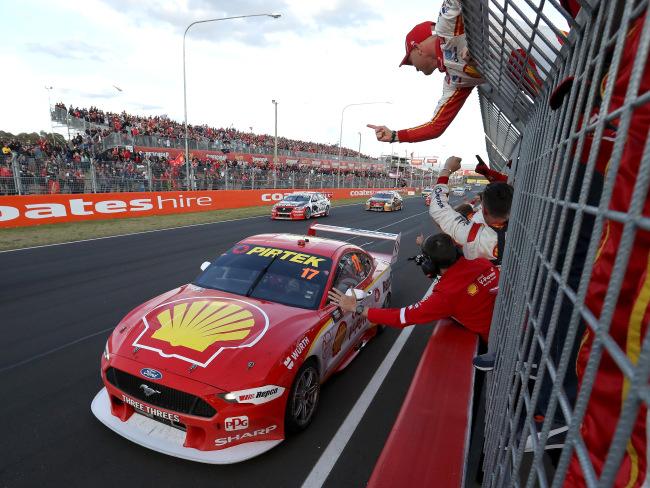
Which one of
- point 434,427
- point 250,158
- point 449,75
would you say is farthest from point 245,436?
point 250,158

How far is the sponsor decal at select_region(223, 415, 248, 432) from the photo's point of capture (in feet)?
9.34

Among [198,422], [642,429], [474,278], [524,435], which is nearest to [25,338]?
[198,422]

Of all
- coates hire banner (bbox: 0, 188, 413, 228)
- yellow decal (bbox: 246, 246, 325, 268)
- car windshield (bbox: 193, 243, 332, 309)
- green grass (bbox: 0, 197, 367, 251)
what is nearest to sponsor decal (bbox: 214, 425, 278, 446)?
car windshield (bbox: 193, 243, 332, 309)

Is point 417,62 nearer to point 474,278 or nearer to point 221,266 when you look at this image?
point 474,278

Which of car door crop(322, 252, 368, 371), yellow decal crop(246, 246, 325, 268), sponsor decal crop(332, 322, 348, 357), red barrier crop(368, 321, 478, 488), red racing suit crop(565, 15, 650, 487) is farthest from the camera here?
yellow decal crop(246, 246, 325, 268)

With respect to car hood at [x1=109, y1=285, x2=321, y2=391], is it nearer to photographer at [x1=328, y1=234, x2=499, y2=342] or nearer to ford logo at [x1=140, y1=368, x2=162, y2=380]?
ford logo at [x1=140, y1=368, x2=162, y2=380]

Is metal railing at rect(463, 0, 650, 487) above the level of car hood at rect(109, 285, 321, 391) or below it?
above

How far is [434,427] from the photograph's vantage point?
7.97ft

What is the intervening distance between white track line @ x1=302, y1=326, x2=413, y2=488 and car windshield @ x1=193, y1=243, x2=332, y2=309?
110cm

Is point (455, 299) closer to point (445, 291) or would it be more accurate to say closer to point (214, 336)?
point (445, 291)

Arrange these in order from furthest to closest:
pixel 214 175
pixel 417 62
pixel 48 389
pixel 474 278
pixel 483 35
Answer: pixel 214 175
pixel 48 389
pixel 474 278
pixel 417 62
pixel 483 35

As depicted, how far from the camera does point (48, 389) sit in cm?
382

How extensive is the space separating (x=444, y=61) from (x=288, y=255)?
2832 millimetres

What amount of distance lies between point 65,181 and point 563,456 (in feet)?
58.7
